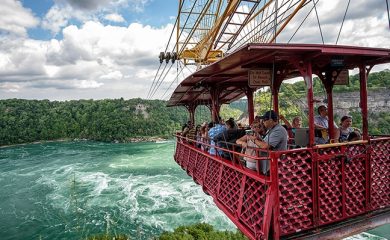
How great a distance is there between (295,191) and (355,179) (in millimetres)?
1451

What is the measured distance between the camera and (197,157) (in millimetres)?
8883

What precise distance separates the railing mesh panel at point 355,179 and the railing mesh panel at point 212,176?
107 inches

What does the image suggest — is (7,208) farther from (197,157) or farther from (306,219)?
(306,219)

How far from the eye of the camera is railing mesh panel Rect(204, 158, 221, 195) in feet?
22.7

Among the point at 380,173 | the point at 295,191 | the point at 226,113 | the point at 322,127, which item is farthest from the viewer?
the point at 226,113

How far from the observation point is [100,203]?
29.0 m

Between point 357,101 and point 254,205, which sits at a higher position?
point 357,101

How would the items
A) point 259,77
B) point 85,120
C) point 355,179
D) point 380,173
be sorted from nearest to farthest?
point 355,179
point 380,173
point 259,77
point 85,120

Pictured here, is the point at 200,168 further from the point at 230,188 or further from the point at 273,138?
the point at 273,138

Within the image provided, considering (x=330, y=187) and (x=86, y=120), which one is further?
(x=86, y=120)

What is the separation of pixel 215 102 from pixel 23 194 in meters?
32.3

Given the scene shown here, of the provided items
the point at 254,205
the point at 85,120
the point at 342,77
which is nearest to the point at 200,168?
the point at 254,205

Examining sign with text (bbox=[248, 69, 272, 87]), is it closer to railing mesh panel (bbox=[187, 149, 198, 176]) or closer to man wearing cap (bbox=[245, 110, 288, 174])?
man wearing cap (bbox=[245, 110, 288, 174])

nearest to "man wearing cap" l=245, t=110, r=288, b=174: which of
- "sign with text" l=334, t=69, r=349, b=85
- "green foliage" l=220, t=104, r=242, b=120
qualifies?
"sign with text" l=334, t=69, r=349, b=85
